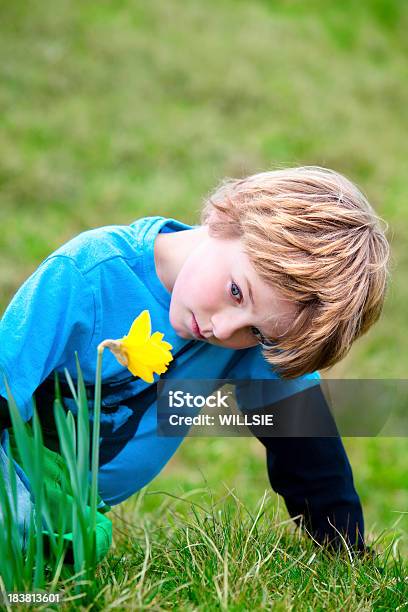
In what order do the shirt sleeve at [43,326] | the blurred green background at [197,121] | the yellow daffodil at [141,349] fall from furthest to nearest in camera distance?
the blurred green background at [197,121]
the shirt sleeve at [43,326]
the yellow daffodil at [141,349]

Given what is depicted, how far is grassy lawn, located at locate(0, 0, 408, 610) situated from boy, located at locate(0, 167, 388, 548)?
180mm

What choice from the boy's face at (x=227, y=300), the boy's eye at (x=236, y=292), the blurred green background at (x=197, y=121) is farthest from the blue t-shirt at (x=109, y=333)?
the blurred green background at (x=197, y=121)

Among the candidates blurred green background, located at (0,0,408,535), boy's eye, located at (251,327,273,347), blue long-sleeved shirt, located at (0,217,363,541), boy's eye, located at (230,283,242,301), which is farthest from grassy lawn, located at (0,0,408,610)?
boy's eye, located at (230,283,242,301)

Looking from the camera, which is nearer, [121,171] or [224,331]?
[224,331]

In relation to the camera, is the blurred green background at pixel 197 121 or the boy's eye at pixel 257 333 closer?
the boy's eye at pixel 257 333

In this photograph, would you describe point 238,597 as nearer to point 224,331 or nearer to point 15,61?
point 224,331

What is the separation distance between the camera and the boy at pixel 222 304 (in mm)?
1466

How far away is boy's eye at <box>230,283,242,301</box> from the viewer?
1.47m

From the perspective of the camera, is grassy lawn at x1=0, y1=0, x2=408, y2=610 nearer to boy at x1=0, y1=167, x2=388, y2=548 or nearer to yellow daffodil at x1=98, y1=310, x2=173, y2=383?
boy at x1=0, y1=167, x2=388, y2=548

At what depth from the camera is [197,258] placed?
1555 millimetres

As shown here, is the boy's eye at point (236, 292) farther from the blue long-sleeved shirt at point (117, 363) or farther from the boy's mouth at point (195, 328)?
the blue long-sleeved shirt at point (117, 363)

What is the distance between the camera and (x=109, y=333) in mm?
1620

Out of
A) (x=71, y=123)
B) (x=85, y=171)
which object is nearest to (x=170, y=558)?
(x=85, y=171)

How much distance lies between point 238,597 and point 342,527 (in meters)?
0.61
